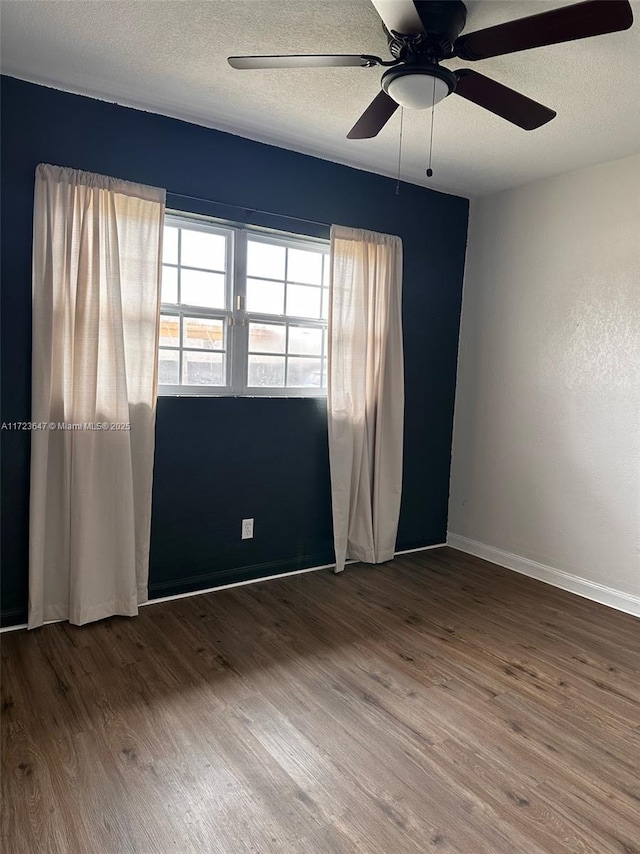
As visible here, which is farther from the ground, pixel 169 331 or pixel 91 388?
pixel 169 331

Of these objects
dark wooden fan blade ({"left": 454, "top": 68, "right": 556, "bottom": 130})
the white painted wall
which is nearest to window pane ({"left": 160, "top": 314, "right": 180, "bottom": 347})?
dark wooden fan blade ({"left": 454, "top": 68, "right": 556, "bottom": 130})

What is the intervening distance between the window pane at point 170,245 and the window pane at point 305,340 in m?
0.82

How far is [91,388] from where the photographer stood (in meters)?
2.80

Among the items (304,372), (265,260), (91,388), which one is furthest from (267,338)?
(91,388)

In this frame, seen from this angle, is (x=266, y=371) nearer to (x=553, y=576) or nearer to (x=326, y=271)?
(x=326, y=271)

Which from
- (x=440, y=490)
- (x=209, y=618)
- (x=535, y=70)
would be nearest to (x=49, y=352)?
(x=209, y=618)

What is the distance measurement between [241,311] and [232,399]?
519 millimetres

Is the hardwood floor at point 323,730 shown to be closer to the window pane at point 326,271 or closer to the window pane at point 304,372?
the window pane at point 304,372

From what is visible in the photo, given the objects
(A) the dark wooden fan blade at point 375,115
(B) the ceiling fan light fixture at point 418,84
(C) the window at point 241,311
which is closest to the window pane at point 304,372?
(C) the window at point 241,311

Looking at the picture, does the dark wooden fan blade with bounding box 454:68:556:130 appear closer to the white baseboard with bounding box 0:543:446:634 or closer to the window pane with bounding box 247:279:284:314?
the window pane with bounding box 247:279:284:314

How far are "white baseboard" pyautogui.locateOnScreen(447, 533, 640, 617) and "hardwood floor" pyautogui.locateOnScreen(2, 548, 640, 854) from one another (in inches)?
4.8

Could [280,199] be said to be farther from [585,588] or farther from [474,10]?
[585,588]

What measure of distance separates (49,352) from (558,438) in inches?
120

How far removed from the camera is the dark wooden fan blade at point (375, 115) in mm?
2181
